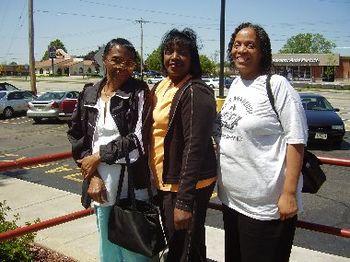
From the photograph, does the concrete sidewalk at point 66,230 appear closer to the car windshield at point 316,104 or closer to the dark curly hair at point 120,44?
the dark curly hair at point 120,44

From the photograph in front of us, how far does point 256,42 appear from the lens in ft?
7.37

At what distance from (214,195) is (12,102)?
17652mm

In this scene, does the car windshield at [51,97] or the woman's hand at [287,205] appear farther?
the car windshield at [51,97]

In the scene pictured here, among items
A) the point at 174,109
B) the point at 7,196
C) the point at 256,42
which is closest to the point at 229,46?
the point at 256,42

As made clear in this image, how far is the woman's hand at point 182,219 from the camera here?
2229mm

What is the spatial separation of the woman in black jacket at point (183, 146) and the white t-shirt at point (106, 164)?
208 millimetres

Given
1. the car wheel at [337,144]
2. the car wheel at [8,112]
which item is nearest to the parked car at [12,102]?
the car wheel at [8,112]

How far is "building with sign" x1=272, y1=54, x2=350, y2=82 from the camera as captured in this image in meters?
69.3

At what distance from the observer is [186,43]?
7.83 feet

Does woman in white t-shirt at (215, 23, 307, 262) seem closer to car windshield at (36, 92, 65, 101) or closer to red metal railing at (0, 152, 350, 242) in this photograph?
red metal railing at (0, 152, 350, 242)

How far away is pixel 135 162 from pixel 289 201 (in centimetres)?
91

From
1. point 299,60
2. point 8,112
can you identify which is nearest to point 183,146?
point 8,112

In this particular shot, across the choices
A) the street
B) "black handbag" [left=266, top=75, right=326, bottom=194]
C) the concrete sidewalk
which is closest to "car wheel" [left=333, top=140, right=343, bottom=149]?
the street

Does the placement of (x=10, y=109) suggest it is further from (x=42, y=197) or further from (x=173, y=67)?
(x=173, y=67)
